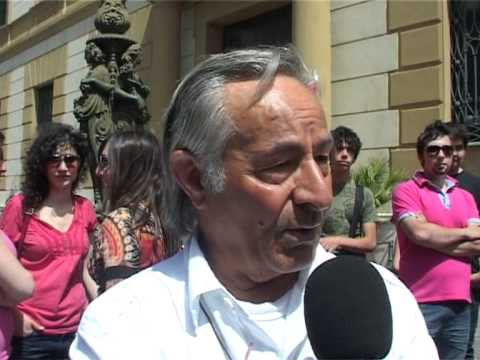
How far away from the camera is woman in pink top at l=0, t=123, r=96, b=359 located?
3385 millimetres

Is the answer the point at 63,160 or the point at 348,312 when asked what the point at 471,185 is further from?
the point at 348,312

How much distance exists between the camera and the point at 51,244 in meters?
3.46

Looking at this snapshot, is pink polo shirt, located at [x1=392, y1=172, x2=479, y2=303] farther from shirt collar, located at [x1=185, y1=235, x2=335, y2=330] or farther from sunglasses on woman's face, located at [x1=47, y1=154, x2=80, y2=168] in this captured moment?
shirt collar, located at [x1=185, y1=235, x2=335, y2=330]

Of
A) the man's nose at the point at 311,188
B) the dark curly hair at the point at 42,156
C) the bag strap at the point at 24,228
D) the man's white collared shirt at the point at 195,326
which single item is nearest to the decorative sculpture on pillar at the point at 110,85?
the dark curly hair at the point at 42,156

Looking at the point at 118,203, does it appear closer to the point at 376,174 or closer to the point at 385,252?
the point at 385,252

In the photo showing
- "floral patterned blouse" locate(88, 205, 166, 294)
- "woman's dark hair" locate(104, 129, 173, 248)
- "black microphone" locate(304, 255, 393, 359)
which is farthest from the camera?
"woman's dark hair" locate(104, 129, 173, 248)

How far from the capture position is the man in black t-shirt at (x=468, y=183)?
14.0ft

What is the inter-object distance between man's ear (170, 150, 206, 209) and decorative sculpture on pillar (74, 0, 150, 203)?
18.8 feet

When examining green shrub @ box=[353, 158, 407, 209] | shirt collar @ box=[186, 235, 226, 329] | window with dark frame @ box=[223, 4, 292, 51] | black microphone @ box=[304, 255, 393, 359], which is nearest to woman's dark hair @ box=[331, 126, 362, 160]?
green shrub @ box=[353, 158, 407, 209]

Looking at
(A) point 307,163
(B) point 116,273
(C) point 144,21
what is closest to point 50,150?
(B) point 116,273

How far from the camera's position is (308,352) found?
135 cm

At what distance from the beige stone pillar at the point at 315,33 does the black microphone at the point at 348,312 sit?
8419 mm

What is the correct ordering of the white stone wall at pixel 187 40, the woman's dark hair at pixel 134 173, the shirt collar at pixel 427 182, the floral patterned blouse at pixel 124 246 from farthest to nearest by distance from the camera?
the white stone wall at pixel 187 40 < the shirt collar at pixel 427 182 < the woman's dark hair at pixel 134 173 < the floral patterned blouse at pixel 124 246

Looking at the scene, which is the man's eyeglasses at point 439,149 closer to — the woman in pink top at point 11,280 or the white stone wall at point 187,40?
the woman in pink top at point 11,280
